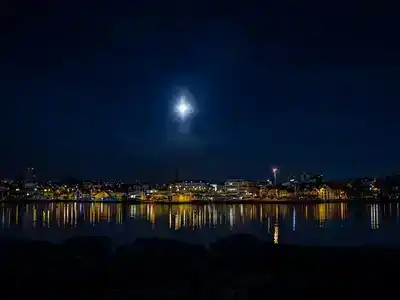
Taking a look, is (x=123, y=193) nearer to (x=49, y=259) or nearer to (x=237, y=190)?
(x=237, y=190)

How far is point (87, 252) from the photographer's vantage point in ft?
49.8

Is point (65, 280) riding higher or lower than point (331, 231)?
higher

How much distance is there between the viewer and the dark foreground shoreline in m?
10.6

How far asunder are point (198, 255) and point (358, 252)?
5.17m

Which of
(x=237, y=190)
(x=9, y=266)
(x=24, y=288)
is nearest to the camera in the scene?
(x=24, y=288)

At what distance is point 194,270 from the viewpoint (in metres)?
12.8

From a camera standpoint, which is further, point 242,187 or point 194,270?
point 242,187

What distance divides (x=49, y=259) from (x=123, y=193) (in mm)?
128731

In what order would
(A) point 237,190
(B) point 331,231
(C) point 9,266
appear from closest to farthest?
(C) point 9,266
(B) point 331,231
(A) point 237,190

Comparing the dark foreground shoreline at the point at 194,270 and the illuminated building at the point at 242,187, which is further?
the illuminated building at the point at 242,187

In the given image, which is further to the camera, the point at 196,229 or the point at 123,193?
the point at 123,193

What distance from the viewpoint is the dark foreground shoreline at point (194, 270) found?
34.9 feet

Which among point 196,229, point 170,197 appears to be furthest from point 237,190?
point 196,229

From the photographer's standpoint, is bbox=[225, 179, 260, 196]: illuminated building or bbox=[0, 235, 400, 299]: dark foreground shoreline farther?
bbox=[225, 179, 260, 196]: illuminated building
